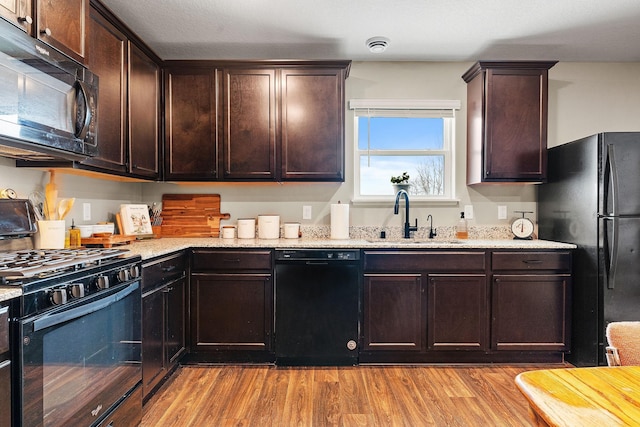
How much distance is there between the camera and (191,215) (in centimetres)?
339

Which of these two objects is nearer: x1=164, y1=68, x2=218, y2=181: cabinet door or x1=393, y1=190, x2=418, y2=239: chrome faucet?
x1=164, y1=68, x2=218, y2=181: cabinet door

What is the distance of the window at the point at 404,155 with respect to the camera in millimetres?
3436

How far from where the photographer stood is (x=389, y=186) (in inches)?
136

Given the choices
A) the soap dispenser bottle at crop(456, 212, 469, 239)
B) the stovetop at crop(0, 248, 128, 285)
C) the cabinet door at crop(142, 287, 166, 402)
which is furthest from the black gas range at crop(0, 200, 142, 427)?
the soap dispenser bottle at crop(456, 212, 469, 239)

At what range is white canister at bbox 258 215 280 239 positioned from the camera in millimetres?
3195

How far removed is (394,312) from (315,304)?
1.95ft

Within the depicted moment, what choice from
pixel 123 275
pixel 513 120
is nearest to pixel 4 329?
pixel 123 275

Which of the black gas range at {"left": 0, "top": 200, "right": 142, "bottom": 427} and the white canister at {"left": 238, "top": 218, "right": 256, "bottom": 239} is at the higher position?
the white canister at {"left": 238, "top": 218, "right": 256, "bottom": 239}

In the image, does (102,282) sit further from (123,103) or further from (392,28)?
(392,28)

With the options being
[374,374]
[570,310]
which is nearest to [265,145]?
[374,374]

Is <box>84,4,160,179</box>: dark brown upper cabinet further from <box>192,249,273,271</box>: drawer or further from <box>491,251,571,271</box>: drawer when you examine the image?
<box>491,251,571,271</box>: drawer

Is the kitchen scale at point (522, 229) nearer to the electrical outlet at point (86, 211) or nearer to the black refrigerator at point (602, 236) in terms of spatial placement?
the black refrigerator at point (602, 236)

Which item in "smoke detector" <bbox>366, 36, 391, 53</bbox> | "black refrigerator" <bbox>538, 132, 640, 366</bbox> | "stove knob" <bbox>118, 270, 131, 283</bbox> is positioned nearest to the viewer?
"stove knob" <bbox>118, 270, 131, 283</bbox>

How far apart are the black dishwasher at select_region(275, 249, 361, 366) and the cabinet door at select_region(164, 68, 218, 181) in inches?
40.5
